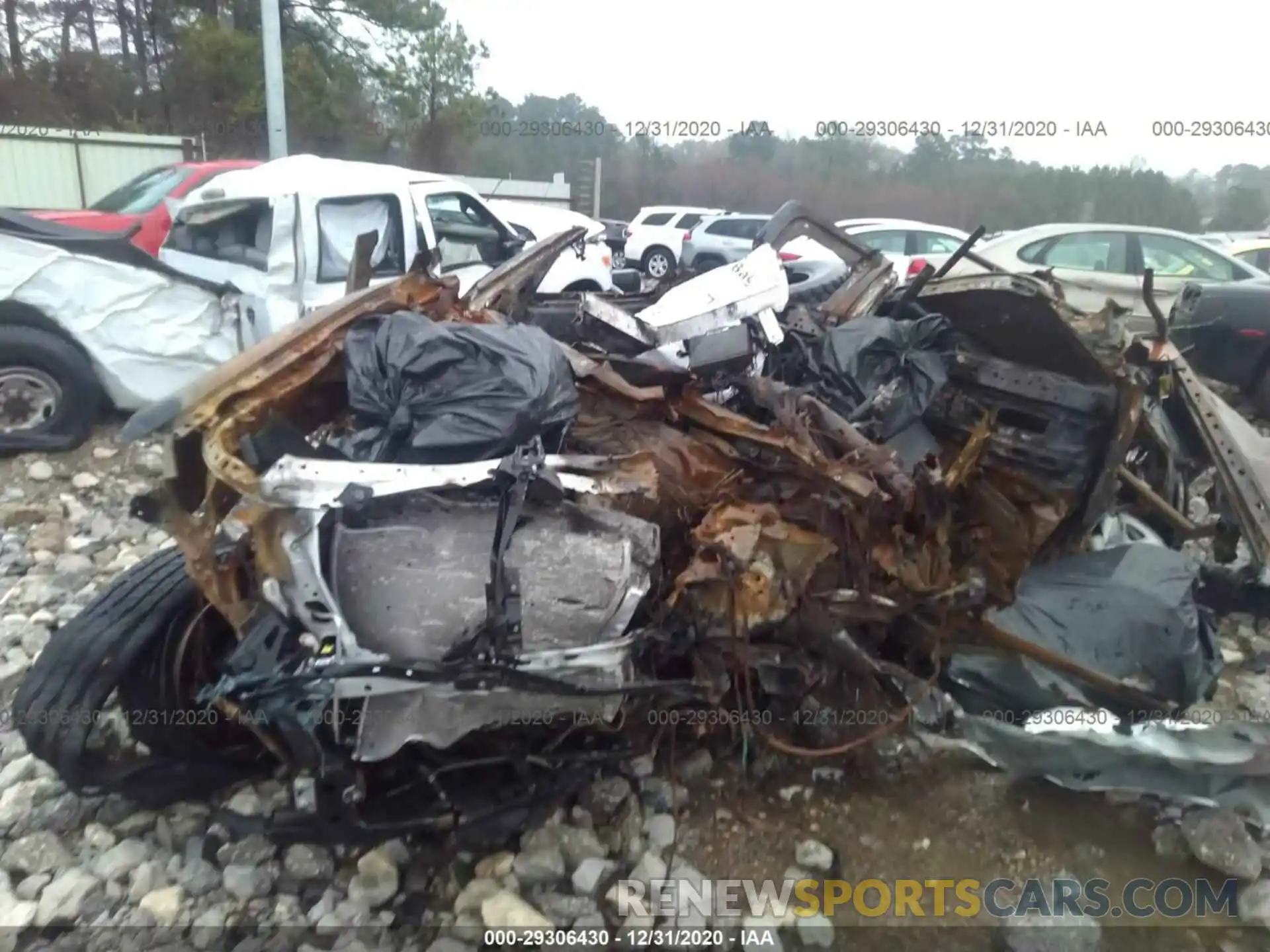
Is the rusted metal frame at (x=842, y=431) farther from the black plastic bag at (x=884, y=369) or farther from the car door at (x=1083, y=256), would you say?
the car door at (x=1083, y=256)

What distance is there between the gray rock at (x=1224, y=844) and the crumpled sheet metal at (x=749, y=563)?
1379 millimetres

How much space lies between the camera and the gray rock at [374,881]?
2.47 meters

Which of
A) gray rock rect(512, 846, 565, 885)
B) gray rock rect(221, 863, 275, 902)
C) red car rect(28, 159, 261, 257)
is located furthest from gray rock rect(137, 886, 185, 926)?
red car rect(28, 159, 261, 257)

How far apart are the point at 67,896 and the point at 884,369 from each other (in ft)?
9.56

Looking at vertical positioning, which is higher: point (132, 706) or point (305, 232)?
point (305, 232)

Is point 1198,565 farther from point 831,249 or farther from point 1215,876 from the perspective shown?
point 831,249

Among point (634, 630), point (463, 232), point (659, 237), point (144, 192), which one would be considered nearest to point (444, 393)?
point (634, 630)

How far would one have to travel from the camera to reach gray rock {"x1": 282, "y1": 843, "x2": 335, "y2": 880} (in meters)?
2.53

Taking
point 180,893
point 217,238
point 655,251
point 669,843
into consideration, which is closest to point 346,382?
point 180,893

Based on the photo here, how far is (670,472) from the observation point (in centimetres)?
270

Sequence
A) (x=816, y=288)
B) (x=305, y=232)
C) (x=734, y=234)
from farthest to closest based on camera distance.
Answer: (x=734, y=234)
(x=305, y=232)
(x=816, y=288)

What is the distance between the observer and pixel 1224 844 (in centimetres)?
270

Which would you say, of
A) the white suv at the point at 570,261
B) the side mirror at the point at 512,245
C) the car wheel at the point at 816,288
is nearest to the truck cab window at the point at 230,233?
the side mirror at the point at 512,245

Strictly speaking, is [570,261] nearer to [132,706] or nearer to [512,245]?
[512,245]
